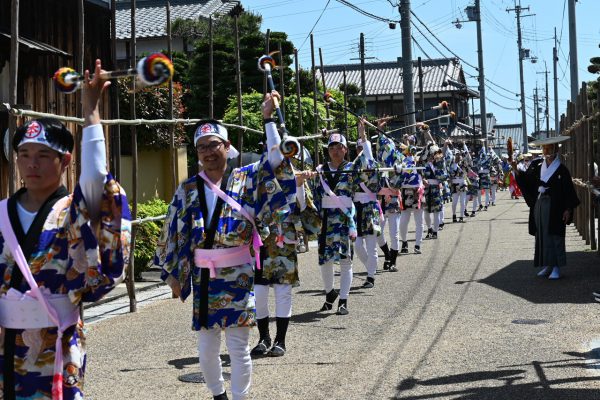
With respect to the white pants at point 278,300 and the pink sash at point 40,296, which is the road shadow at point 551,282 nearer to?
the white pants at point 278,300

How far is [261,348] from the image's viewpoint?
8211 millimetres

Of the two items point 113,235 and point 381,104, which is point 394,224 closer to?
point 113,235

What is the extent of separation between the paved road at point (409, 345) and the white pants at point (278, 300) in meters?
0.37

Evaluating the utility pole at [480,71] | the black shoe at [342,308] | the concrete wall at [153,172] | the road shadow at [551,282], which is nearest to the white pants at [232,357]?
the black shoe at [342,308]

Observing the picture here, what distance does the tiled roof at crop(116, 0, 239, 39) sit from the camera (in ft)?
105

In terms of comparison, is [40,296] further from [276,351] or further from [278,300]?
[278,300]

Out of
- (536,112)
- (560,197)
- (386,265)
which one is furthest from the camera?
(536,112)

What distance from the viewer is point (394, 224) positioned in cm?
1608

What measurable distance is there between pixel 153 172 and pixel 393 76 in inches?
1469

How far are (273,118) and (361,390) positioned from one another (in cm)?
206

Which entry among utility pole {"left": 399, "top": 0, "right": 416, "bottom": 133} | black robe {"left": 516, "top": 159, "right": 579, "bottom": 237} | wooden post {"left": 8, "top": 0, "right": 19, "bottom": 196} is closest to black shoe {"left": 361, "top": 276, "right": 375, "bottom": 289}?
black robe {"left": 516, "top": 159, "right": 579, "bottom": 237}

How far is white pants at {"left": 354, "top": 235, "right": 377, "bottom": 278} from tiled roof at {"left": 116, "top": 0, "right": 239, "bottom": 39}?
15741 millimetres

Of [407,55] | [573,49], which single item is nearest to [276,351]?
[407,55]

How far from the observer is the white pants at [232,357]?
586 centimetres
